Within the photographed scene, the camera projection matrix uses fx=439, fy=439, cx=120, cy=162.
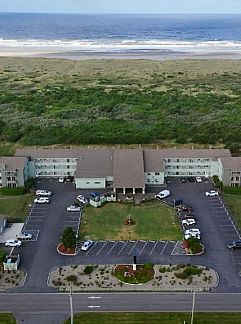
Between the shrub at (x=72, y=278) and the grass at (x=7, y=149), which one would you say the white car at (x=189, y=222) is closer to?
the shrub at (x=72, y=278)

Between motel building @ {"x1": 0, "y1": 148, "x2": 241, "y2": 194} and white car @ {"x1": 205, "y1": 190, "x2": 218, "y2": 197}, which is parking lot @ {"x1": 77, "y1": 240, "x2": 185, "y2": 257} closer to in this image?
motel building @ {"x1": 0, "y1": 148, "x2": 241, "y2": 194}

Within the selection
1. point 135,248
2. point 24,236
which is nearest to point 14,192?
point 24,236

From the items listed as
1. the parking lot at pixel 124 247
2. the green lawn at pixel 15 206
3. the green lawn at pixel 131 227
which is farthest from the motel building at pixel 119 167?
the parking lot at pixel 124 247

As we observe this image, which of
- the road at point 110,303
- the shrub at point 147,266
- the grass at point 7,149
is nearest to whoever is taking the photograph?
the road at point 110,303

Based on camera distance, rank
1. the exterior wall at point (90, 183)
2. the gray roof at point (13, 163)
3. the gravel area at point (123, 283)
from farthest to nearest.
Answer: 1. the exterior wall at point (90, 183)
2. the gray roof at point (13, 163)
3. the gravel area at point (123, 283)

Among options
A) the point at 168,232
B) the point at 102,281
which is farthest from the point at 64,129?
the point at 102,281

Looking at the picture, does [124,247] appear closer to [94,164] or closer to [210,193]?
[210,193]

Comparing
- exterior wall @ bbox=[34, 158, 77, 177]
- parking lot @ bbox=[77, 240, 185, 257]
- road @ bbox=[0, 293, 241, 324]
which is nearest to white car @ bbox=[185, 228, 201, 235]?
parking lot @ bbox=[77, 240, 185, 257]
